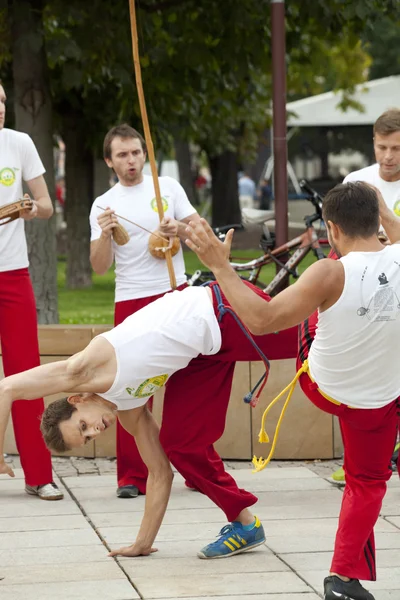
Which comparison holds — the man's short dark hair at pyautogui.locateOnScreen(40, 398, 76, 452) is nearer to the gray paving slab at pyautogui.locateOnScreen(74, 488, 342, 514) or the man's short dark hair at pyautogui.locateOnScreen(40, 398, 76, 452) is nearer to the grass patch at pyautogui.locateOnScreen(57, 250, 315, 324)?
the gray paving slab at pyautogui.locateOnScreen(74, 488, 342, 514)

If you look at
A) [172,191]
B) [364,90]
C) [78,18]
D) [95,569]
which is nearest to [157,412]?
[172,191]

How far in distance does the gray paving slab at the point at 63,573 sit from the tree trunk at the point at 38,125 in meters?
4.26

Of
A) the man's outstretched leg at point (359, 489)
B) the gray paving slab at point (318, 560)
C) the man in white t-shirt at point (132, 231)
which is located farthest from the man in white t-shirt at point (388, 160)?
the man's outstretched leg at point (359, 489)

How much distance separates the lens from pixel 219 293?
204 inches

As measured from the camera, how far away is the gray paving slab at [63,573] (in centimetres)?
504

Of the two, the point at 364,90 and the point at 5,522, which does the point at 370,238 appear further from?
the point at 364,90

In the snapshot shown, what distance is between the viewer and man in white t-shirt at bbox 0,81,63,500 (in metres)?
6.48

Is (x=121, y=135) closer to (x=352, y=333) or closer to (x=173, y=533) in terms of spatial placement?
(x=173, y=533)

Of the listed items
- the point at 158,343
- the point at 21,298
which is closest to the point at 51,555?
the point at 158,343

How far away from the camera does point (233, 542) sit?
532 cm

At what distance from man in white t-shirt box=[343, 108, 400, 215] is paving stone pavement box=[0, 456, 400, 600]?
5.25 feet

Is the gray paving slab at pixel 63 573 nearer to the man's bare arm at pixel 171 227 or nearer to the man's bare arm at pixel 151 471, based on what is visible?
the man's bare arm at pixel 151 471

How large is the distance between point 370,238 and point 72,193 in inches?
445

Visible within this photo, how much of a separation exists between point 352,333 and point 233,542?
1461 millimetres
